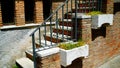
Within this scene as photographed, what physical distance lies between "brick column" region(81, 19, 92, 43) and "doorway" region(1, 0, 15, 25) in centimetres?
271

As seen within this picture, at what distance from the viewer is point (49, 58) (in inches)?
207

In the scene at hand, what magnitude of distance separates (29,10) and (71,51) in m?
3.02

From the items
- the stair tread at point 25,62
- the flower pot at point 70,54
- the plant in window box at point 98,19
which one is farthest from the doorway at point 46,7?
the flower pot at point 70,54

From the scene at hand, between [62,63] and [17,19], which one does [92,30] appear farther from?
[17,19]

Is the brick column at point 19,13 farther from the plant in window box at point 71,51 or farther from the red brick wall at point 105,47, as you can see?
the red brick wall at point 105,47

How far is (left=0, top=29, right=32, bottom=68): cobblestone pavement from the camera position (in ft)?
22.4

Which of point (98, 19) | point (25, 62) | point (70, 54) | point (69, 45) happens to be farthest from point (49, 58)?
point (98, 19)

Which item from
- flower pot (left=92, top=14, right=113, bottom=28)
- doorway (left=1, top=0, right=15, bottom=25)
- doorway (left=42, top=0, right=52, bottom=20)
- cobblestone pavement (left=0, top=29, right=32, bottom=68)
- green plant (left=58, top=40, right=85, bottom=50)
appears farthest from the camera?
doorway (left=42, top=0, right=52, bottom=20)

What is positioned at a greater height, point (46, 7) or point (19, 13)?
point (46, 7)

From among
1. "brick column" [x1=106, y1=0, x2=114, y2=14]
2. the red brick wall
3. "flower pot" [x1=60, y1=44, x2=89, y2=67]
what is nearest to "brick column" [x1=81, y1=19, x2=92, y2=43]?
the red brick wall

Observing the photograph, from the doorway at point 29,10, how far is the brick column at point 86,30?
2.44 meters

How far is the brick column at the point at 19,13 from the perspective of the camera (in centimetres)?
701

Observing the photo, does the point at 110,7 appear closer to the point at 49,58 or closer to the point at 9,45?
the point at 49,58

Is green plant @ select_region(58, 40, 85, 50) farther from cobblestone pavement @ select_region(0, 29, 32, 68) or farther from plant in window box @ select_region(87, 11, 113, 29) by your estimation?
cobblestone pavement @ select_region(0, 29, 32, 68)
